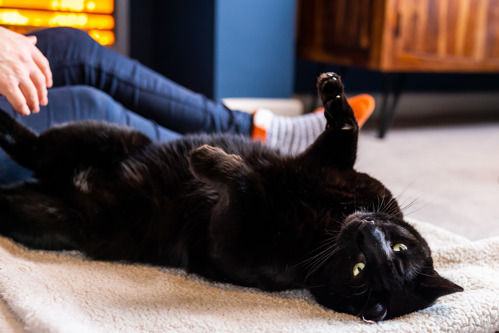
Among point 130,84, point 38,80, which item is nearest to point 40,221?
point 38,80

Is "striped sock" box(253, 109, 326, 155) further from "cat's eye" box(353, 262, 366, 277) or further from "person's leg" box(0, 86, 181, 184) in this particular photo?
"cat's eye" box(353, 262, 366, 277)

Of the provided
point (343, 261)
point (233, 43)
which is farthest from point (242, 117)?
point (233, 43)

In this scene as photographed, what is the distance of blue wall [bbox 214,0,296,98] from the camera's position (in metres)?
2.51

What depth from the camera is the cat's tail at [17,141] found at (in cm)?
106

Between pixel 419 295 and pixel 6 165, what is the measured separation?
87cm

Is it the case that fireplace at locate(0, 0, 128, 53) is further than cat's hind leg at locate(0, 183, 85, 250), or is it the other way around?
fireplace at locate(0, 0, 128, 53)

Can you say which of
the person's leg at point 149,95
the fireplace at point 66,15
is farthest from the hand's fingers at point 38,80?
the fireplace at point 66,15

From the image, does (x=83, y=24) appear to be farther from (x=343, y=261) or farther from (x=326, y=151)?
(x=343, y=261)

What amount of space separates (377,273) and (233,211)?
24cm

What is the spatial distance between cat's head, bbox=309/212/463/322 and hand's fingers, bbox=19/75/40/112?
1.90ft

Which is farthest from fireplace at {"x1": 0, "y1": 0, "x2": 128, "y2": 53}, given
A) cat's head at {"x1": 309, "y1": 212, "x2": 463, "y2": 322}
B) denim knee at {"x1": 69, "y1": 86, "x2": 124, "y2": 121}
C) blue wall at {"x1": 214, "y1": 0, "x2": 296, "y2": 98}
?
cat's head at {"x1": 309, "y1": 212, "x2": 463, "y2": 322}

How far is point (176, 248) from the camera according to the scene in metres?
0.98

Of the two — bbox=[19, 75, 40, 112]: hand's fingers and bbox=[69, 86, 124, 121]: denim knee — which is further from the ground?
bbox=[19, 75, 40, 112]: hand's fingers

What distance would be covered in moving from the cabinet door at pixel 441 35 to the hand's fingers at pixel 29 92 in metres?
1.89
